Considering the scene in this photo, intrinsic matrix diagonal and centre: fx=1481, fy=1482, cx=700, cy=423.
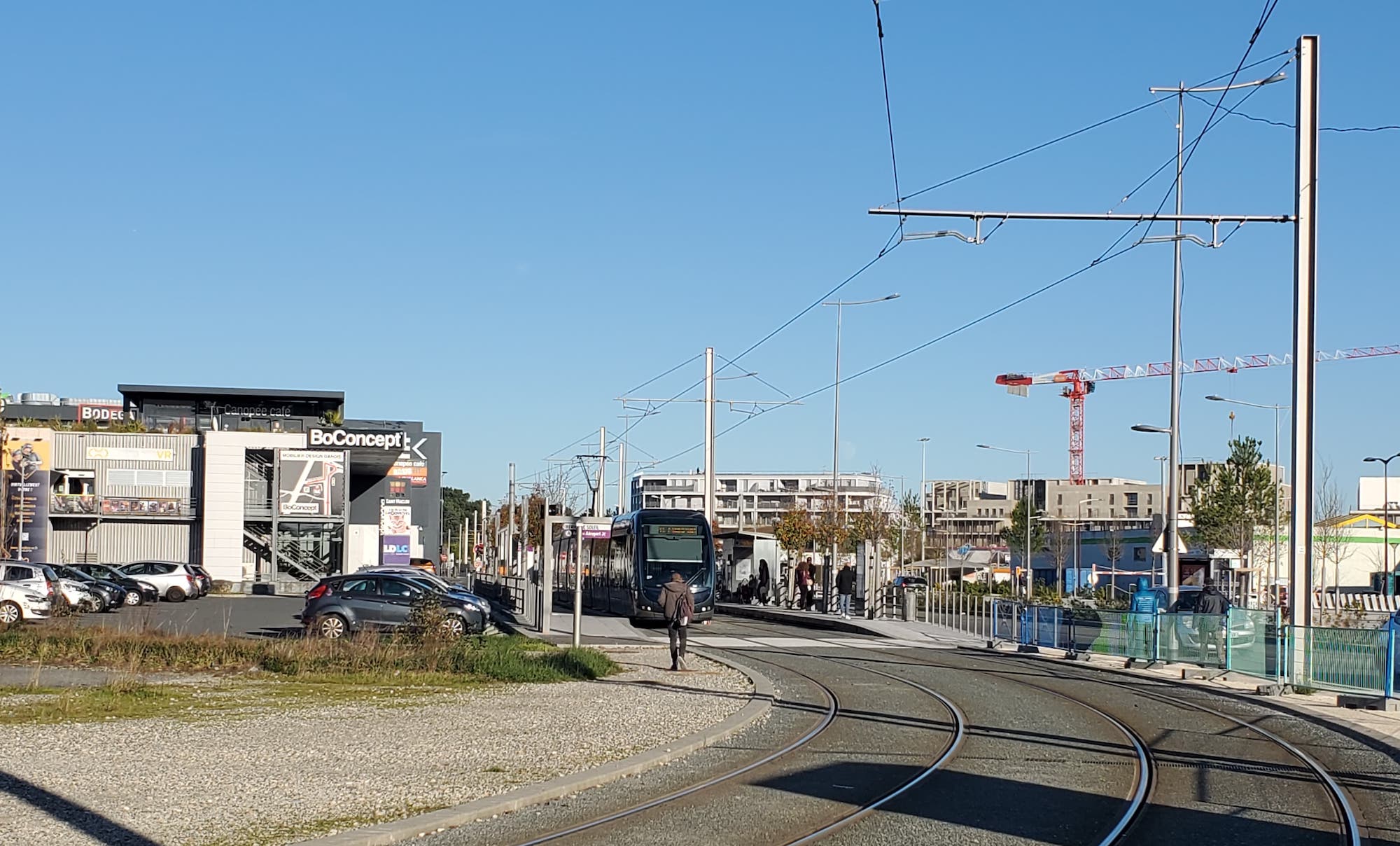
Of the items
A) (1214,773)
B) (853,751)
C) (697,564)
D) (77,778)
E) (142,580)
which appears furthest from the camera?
(142,580)

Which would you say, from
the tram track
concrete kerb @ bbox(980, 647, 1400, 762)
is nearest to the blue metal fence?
concrete kerb @ bbox(980, 647, 1400, 762)

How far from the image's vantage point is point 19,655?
2362 cm

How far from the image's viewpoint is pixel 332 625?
29.1 meters

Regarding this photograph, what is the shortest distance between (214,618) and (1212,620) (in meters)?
27.8

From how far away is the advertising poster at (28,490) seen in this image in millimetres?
66250

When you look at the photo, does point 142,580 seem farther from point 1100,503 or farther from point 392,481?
point 1100,503

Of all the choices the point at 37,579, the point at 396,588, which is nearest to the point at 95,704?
the point at 396,588

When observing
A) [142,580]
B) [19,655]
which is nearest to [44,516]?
[142,580]

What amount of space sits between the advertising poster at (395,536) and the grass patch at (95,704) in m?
64.1

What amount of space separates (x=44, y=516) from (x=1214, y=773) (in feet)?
220

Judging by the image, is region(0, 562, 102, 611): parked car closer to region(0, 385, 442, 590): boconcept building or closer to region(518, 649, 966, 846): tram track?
region(518, 649, 966, 846): tram track

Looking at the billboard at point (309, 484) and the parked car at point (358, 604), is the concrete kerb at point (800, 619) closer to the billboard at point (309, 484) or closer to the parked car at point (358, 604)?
the parked car at point (358, 604)

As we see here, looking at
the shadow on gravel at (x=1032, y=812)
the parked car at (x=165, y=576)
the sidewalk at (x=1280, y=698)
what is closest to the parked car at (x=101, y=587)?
the parked car at (x=165, y=576)

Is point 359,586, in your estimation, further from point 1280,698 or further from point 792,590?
point 792,590
